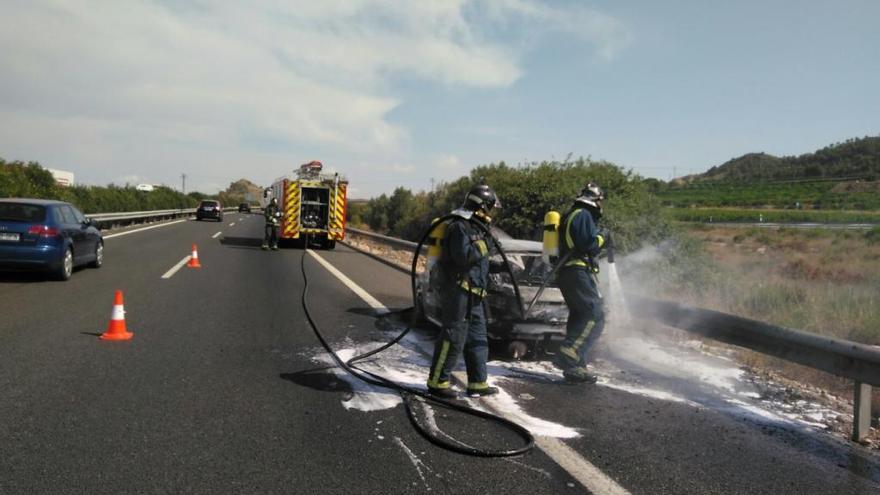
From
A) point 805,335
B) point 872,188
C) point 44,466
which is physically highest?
point 872,188

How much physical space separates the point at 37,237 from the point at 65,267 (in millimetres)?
746

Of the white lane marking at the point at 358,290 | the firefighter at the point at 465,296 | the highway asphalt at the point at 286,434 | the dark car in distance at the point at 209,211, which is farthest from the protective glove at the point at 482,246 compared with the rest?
the dark car in distance at the point at 209,211

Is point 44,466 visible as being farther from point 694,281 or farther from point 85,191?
point 85,191

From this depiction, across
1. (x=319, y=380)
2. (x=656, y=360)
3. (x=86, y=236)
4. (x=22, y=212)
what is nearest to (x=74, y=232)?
(x=86, y=236)

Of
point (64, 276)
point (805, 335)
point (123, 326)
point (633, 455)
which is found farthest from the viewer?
point (64, 276)

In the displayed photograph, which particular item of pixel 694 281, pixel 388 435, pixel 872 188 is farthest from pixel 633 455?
pixel 872 188

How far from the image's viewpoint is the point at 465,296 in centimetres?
545

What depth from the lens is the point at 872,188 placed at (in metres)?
76.7

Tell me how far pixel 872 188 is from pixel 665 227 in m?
77.9

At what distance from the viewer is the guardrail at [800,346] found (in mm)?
4688

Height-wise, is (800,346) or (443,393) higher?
(800,346)

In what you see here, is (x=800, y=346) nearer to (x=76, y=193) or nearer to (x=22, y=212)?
(x=22, y=212)

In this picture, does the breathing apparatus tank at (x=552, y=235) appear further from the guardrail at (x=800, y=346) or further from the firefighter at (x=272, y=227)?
the firefighter at (x=272, y=227)

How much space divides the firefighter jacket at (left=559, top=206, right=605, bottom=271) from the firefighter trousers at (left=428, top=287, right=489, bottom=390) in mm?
1100
